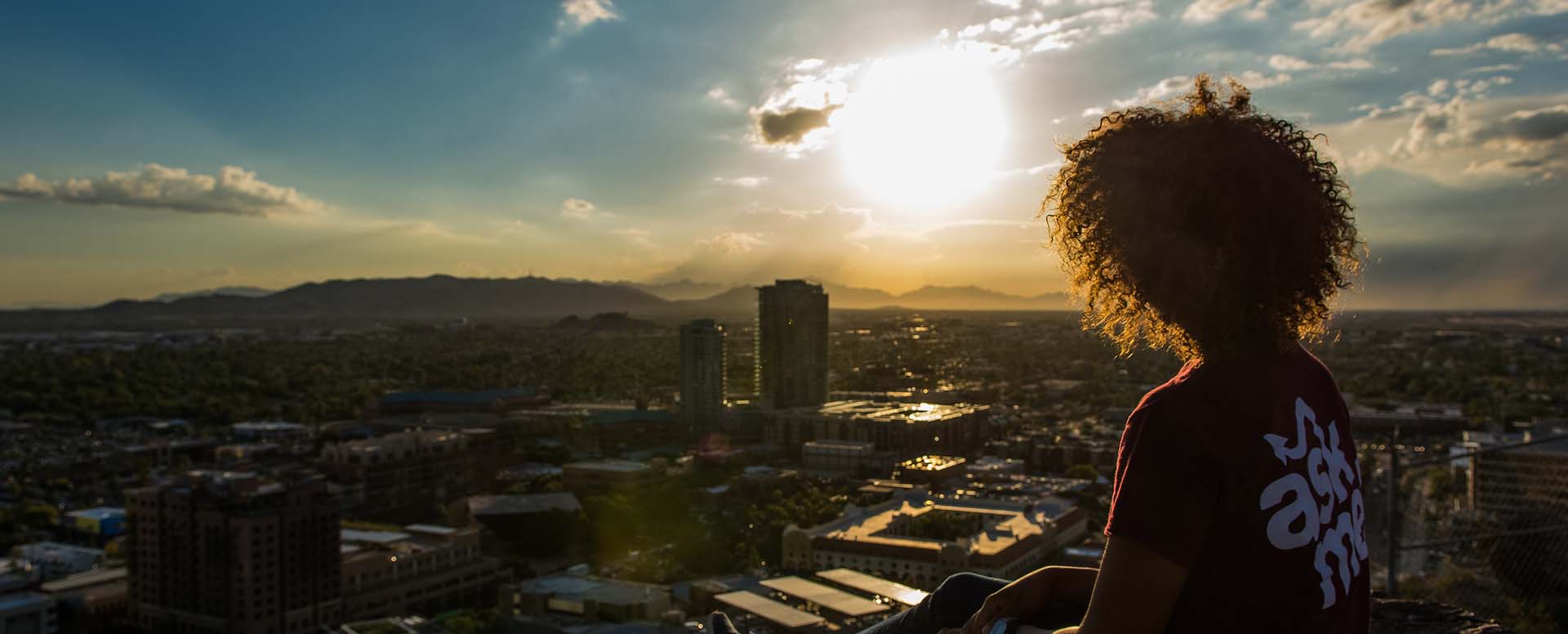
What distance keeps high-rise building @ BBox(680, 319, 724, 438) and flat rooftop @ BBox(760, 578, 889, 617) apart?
37.3 feet

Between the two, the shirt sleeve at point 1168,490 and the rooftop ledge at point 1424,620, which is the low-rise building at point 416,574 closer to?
the rooftop ledge at point 1424,620

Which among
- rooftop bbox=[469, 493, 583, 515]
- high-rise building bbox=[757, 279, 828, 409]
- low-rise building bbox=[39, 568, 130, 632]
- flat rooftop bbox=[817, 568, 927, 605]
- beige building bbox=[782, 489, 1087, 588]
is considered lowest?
low-rise building bbox=[39, 568, 130, 632]

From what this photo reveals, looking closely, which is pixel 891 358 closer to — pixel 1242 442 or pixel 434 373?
pixel 434 373

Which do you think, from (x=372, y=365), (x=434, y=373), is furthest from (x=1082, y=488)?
(x=372, y=365)

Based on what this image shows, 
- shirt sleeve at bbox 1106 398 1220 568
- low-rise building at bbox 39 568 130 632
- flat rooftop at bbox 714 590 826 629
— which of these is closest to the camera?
shirt sleeve at bbox 1106 398 1220 568

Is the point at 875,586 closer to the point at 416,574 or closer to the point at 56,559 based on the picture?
the point at 416,574

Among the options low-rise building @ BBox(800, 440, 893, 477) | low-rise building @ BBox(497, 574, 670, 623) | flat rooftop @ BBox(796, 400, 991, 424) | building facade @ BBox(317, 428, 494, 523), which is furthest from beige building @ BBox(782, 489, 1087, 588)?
flat rooftop @ BBox(796, 400, 991, 424)

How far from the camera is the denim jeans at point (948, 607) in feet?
2.88

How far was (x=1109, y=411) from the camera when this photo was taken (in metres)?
16.2

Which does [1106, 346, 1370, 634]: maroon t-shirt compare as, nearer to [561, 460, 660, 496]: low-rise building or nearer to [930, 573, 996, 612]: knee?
[930, 573, 996, 612]: knee

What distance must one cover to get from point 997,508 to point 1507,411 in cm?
975

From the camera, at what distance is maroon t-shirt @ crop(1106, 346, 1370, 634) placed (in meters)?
0.58

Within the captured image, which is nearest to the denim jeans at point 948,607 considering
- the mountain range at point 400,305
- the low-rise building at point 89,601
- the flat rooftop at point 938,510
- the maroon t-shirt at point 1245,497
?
the maroon t-shirt at point 1245,497

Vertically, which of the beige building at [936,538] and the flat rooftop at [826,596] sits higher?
the flat rooftop at [826,596]
